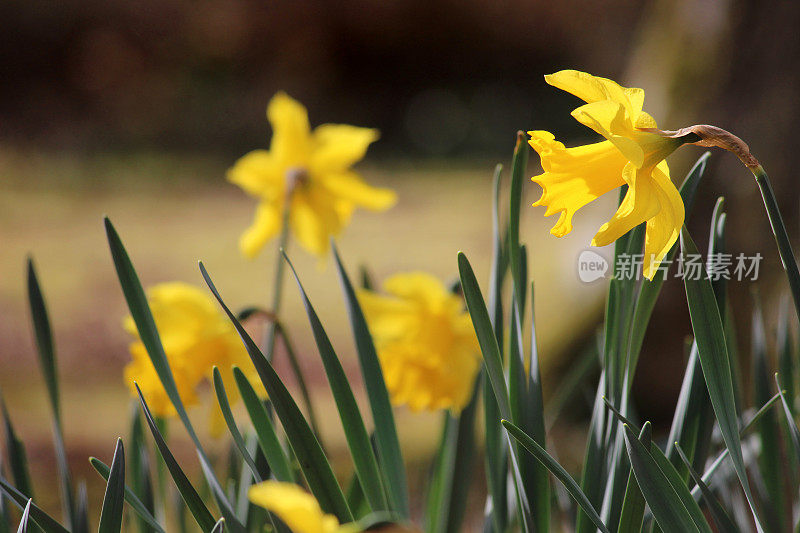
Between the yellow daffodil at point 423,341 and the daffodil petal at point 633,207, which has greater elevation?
the daffodil petal at point 633,207

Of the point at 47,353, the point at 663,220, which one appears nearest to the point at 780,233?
the point at 663,220

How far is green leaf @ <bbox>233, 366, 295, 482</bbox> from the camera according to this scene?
1.39ft

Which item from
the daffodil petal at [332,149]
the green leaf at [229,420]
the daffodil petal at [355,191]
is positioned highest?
the daffodil petal at [332,149]

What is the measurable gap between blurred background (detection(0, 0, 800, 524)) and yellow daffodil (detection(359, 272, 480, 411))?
2.65ft

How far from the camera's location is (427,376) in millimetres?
675

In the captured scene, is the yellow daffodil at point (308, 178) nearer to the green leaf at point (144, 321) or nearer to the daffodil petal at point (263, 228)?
the daffodil petal at point (263, 228)

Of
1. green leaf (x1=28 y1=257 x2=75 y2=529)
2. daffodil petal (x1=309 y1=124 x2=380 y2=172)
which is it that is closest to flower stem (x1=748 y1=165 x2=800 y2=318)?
green leaf (x1=28 y1=257 x2=75 y2=529)

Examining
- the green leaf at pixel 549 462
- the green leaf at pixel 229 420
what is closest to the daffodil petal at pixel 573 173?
the green leaf at pixel 549 462

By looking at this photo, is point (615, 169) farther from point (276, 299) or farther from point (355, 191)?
point (355, 191)

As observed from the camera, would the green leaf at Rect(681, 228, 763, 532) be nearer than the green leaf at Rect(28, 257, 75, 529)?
Yes

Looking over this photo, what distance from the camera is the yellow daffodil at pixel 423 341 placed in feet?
2.22

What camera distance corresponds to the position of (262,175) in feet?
3.01

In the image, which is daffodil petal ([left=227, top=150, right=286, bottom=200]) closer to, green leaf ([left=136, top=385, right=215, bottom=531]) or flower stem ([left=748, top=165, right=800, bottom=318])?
green leaf ([left=136, top=385, right=215, bottom=531])

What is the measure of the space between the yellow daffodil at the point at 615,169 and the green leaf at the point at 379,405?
16 centimetres
